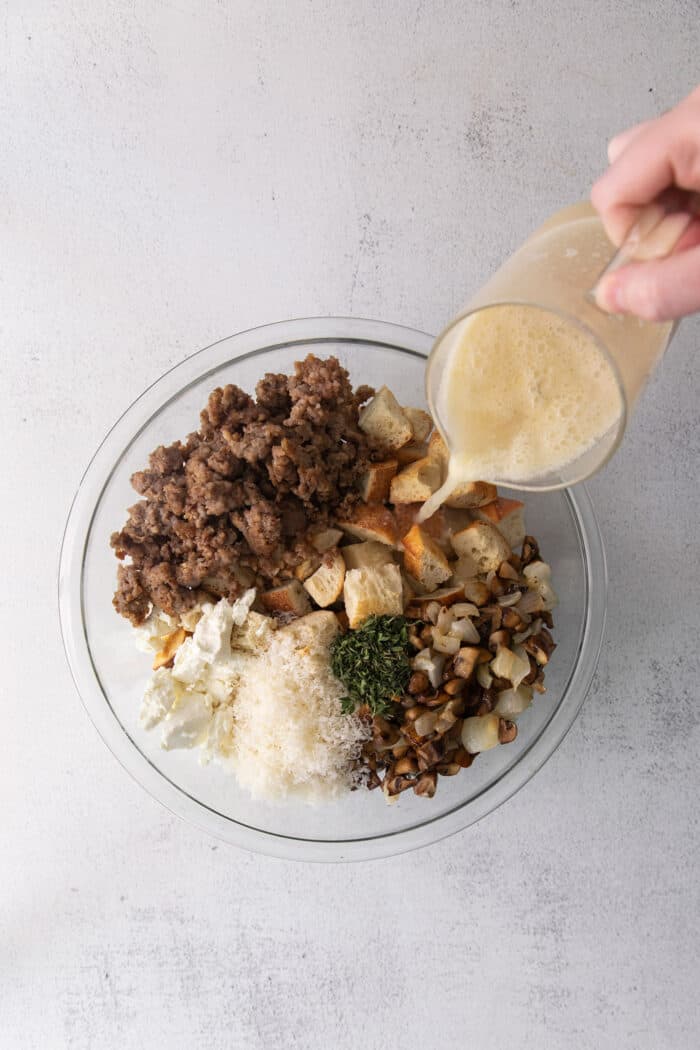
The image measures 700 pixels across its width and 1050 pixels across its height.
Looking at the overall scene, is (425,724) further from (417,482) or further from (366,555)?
(417,482)

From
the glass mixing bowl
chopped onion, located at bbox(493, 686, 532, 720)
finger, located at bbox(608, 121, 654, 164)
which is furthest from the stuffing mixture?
finger, located at bbox(608, 121, 654, 164)

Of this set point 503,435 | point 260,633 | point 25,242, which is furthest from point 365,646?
point 25,242

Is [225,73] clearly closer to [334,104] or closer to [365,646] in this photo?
[334,104]

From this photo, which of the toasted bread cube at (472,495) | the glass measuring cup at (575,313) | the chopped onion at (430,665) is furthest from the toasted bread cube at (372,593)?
the glass measuring cup at (575,313)

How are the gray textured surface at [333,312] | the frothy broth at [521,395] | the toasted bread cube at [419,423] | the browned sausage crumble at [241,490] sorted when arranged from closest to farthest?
the frothy broth at [521,395] < the browned sausage crumble at [241,490] < the toasted bread cube at [419,423] < the gray textured surface at [333,312]

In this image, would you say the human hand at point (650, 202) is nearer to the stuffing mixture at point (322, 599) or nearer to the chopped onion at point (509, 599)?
the stuffing mixture at point (322, 599)

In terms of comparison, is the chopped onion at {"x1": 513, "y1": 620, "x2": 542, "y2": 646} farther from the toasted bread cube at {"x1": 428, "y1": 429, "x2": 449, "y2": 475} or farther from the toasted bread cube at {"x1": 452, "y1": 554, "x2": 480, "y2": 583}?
the toasted bread cube at {"x1": 428, "y1": 429, "x2": 449, "y2": 475}

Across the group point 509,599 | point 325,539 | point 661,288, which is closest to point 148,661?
point 325,539

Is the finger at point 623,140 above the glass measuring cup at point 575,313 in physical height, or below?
above
